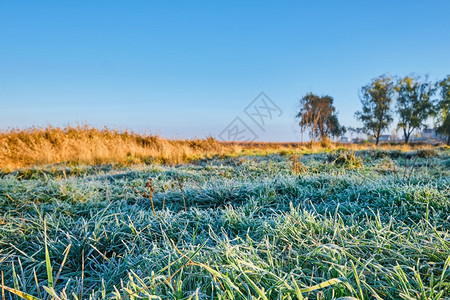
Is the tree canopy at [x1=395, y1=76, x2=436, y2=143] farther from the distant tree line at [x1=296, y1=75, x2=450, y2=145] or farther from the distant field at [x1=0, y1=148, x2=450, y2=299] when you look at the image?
the distant field at [x1=0, y1=148, x2=450, y2=299]

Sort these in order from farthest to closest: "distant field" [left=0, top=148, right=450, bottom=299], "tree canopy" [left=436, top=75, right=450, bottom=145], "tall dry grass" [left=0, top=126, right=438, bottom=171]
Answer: "tree canopy" [left=436, top=75, right=450, bottom=145] → "tall dry grass" [left=0, top=126, right=438, bottom=171] → "distant field" [left=0, top=148, right=450, bottom=299]

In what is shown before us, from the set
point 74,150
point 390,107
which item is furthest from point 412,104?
point 74,150

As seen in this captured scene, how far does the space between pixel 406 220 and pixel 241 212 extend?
1.22 m

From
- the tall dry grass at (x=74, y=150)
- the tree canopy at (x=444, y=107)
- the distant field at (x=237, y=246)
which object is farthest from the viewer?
the tree canopy at (x=444, y=107)

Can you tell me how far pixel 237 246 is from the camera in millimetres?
1293

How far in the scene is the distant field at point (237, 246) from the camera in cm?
104

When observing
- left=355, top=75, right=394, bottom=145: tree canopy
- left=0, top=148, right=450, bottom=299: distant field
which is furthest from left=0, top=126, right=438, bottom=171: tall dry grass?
left=355, top=75, right=394, bottom=145: tree canopy

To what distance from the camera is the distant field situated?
3.43 feet

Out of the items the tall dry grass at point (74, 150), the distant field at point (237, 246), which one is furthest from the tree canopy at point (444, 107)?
the distant field at point (237, 246)

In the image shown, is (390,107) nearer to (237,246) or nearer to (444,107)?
(444,107)

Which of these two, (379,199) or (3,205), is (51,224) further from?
(379,199)


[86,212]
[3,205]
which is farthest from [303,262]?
[3,205]

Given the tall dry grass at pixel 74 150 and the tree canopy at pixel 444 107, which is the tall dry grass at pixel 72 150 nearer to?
the tall dry grass at pixel 74 150

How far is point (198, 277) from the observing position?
115 centimetres
